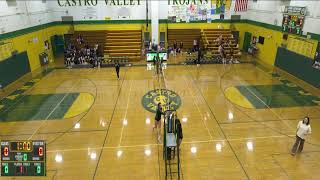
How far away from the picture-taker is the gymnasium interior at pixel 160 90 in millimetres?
9516

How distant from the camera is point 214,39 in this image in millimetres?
26047

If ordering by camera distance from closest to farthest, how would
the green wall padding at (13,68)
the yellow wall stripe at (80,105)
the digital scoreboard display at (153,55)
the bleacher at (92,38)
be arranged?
the yellow wall stripe at (80,105) < the green wall padding at (13,68) < the digital scoreboard display at (153,55) < the bleacher at (92,38)

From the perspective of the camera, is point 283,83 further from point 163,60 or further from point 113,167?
point 113,167

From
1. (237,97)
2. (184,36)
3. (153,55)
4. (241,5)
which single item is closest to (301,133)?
(237,97)

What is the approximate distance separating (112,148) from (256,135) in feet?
22.5

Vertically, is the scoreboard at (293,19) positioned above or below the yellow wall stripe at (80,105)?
above

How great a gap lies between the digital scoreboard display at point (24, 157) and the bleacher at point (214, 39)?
67.0ft

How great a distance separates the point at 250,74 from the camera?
20031 millimetres

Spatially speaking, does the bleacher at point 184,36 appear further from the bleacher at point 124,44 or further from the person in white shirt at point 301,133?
the person in white shirt at point 301,133

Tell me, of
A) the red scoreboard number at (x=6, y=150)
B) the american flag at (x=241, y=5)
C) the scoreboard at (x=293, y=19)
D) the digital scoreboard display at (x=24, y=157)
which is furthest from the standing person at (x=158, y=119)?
the american flag at (x=241, y=5)

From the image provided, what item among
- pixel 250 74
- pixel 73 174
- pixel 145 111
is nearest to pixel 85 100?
pixel 145 111

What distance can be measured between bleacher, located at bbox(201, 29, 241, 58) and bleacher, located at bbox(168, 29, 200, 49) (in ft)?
2.94

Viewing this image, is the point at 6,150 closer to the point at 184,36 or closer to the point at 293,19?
the point at 293,19

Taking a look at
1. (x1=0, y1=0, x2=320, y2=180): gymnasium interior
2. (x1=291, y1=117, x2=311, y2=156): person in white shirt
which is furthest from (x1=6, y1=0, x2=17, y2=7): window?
(x1=291, y1=117, x2=311, y2=156): person in white shirt
